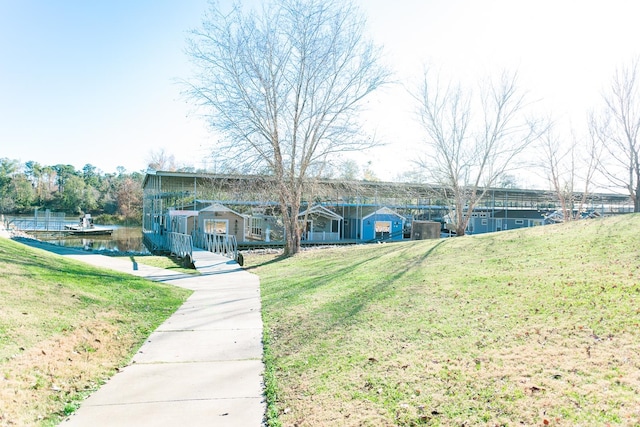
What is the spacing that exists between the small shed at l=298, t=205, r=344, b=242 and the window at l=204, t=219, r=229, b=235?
653 cm

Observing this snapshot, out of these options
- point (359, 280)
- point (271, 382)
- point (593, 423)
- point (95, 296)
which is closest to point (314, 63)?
point (359, 280)

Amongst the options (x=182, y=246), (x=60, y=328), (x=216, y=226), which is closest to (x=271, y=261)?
(x=182, y=246)

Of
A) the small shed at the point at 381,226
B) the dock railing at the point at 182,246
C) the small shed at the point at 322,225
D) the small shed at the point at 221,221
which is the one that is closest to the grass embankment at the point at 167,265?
the dock railing at the point at 182,246

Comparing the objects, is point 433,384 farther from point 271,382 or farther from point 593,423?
point 271,382

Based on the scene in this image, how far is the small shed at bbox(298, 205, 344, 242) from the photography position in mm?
34188

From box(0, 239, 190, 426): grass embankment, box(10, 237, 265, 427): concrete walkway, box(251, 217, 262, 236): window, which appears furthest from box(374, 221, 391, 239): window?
box(10, 237, 265, 427): concrete walkway

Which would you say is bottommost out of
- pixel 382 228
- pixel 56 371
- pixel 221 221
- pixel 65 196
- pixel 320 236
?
pixel 320 236

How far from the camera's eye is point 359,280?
10.3 meters

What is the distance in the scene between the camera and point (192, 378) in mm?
4922

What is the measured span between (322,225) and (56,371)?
102ft

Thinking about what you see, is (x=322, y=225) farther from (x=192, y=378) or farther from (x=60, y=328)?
(x=192, y=378)

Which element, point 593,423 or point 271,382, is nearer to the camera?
point 593,423

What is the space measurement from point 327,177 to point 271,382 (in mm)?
15424

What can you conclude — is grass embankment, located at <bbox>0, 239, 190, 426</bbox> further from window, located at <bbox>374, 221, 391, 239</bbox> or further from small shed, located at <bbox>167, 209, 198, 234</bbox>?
window, located at <bbox>374, 221, 391, 239</bbox>
